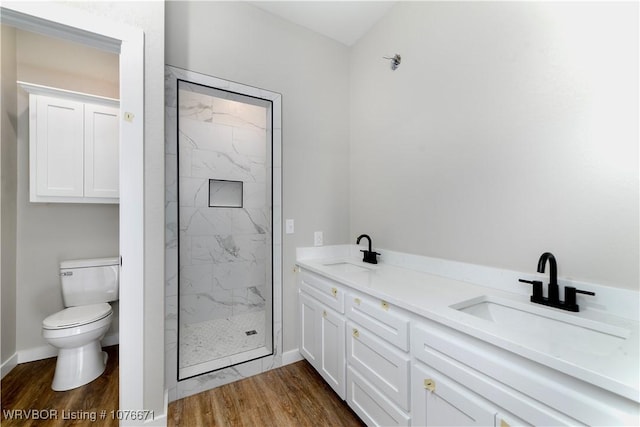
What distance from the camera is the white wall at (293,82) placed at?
1881 mm

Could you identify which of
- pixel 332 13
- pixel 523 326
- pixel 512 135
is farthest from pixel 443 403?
pixel 332 13

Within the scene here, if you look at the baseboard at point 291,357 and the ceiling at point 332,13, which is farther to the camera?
the baseboard at point 291,357

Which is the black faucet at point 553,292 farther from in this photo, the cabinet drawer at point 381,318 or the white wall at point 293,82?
the white wall at point 293,82

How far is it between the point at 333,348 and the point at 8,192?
2.75 meters

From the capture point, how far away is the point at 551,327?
3.40ft

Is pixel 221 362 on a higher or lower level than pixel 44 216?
lower

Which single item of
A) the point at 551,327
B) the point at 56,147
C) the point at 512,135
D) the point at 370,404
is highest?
the point at 56,147

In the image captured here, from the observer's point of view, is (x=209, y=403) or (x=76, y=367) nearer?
(x=209, y=403)

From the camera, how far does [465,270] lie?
1577 millimetres

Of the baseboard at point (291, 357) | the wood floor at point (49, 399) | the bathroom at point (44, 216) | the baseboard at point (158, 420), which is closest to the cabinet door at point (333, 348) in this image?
the baseboard at point (291, 357)

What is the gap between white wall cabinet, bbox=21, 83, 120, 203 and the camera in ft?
6.64

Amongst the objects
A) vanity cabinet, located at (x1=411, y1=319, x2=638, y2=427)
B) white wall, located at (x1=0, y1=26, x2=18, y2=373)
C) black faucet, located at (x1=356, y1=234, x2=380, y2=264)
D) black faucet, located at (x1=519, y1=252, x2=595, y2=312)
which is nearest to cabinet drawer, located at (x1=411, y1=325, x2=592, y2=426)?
vanity cabinet, located at (x1=411, y1=319, x2=638, y2=427)

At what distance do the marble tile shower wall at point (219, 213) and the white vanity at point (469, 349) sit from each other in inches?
67.2

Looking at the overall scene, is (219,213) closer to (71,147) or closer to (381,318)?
(71,147)
